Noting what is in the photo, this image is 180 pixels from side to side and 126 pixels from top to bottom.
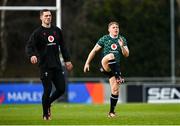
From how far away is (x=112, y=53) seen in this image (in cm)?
1833

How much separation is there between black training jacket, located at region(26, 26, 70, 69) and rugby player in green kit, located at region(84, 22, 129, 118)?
88 centimetres

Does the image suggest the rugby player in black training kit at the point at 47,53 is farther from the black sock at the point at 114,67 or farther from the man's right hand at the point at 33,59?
the black sock at the point at 114,67

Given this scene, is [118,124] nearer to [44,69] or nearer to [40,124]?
[40,124]

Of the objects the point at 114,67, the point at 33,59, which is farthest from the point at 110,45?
the point at 33,59

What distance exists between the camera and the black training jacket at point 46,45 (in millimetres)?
17719

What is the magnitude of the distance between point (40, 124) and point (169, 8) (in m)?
44.0

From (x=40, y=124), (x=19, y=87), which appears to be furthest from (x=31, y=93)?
(x=40, y=124)

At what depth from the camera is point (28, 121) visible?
16.8 m

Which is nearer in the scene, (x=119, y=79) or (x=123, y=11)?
(x=119, y=79)

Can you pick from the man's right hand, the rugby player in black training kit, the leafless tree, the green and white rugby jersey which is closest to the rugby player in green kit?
the green and white rugby jersey

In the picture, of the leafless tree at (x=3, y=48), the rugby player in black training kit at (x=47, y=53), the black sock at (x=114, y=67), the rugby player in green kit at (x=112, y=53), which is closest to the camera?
the rugby player in black training kit at (x=47, y=53)

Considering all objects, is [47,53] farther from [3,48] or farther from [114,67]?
[3,48]

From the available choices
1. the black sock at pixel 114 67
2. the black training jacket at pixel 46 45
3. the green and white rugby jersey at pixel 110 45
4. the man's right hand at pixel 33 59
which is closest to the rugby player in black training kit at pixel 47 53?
the black training jacket at pixel 46 45

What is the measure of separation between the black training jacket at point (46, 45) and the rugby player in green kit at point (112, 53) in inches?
34.6
